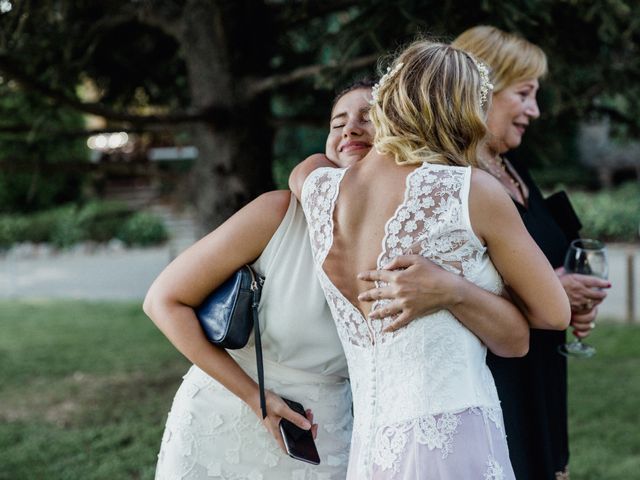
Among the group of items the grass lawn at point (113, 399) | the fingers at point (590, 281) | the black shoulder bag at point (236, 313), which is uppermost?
the black shoulder bag at point (236, 313)

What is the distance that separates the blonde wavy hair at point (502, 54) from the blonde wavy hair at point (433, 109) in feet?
3.06

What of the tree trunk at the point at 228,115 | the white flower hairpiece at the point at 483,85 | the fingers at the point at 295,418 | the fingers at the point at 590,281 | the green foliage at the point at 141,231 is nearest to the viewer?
the white flower hairpiece at the point at 483,85

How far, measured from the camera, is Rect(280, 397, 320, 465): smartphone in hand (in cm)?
224

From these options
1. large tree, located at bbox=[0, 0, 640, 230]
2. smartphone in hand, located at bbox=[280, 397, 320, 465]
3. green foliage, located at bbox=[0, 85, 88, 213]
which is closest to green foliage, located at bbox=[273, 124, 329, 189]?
large tree, located at bbox=[0, 0, 640, 230]

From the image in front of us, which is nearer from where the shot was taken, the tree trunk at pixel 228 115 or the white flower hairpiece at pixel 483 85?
the white flower hairpiece at pixel 483 85

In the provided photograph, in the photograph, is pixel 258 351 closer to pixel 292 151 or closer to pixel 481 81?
pixel 481 81

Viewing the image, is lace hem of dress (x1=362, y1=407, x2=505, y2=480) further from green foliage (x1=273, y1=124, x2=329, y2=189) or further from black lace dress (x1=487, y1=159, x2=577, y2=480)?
green foliage (x1=273, y1=124, x2=329, y2=189)

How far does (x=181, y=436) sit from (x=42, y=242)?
17.5m

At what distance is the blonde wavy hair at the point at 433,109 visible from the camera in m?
1.95

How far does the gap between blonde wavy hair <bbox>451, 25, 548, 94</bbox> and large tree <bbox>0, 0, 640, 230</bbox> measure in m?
0.70

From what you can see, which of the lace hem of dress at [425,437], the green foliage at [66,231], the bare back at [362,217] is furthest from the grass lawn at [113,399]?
the green foliage at [66,231]

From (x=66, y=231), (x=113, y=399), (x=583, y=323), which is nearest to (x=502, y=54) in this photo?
(x=583, y=323)

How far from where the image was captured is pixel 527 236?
196 centimetres

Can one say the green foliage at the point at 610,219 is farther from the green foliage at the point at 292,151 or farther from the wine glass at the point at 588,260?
the wine glass at the point at 588,260
